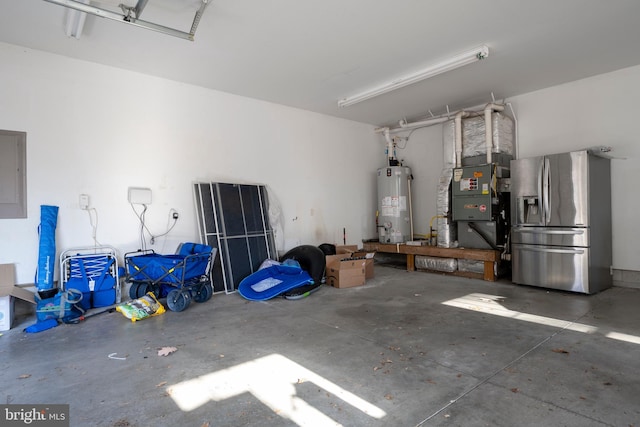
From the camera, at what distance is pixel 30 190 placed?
388 centimetres

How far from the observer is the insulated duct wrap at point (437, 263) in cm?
581

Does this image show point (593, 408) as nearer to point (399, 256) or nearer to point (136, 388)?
point (136, 388)

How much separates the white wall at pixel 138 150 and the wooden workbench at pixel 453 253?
1.19 metres

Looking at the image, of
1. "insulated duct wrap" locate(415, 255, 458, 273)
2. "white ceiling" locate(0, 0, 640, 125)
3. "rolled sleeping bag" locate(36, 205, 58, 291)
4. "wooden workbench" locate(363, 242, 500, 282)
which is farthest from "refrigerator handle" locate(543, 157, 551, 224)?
"rolled sleeping bag" locate(36, 205, 58, 291)

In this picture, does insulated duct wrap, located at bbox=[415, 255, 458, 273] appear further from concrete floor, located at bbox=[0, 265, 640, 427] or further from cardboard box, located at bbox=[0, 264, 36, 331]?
cardboard box, located at bbox=[0, 264, 36, 331]

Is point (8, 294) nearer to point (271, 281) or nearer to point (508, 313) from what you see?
point (271, 281)

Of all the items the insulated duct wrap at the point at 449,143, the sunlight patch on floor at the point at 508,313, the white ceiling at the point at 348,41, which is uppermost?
the white ceiling at the point at 348,41

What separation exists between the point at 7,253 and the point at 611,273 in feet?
25.0

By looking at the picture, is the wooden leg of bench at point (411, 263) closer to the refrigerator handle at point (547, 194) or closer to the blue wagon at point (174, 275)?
the refrigerator handle at point (547, 194)

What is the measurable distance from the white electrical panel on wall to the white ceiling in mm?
1589

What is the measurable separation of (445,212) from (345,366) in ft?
13.4

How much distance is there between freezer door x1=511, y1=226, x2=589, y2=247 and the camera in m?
4.41

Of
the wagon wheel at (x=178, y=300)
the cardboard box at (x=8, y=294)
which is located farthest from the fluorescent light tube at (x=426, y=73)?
the cardboard box at (x=8, y=294)

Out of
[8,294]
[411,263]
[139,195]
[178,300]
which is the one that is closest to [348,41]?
[139,195]
